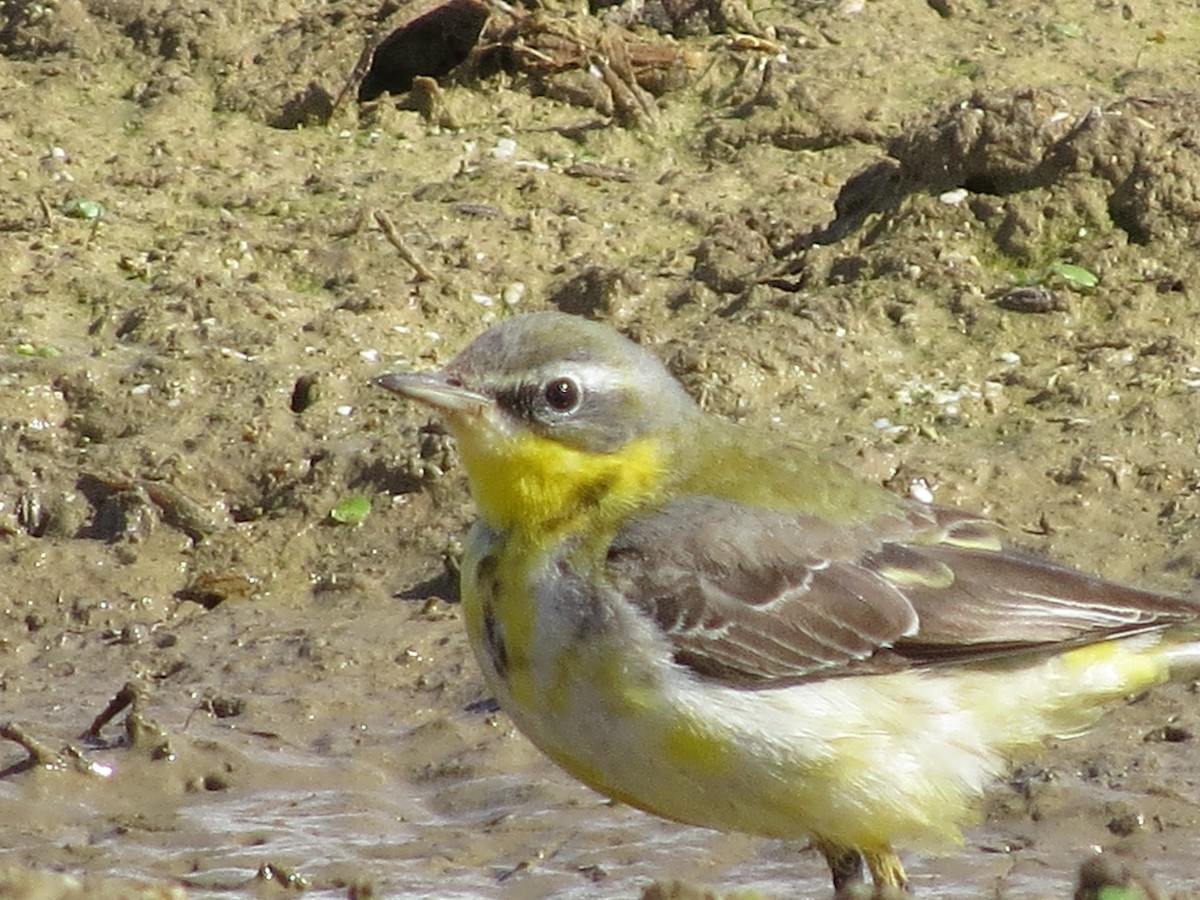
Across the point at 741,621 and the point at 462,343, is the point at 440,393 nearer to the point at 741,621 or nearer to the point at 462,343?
the point at 741,621

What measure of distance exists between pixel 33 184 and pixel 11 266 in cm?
103

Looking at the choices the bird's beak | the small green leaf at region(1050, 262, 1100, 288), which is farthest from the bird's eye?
the small green leaf at region(1050, 262, 1100, 288)

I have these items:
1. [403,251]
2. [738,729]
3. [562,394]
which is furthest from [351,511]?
[738,729]

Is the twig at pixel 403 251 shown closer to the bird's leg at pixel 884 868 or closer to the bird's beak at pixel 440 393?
the bird's beak at pixel 440 393

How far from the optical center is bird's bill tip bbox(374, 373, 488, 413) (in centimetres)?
765

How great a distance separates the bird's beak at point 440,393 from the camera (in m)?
7.65

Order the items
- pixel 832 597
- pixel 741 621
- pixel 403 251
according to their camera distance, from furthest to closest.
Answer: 1. pixel 403 251
2. pixel 832 597
3. pixel 741 621

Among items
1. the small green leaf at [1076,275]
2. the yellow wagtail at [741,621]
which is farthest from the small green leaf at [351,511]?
the small green leaf at [1076,275]

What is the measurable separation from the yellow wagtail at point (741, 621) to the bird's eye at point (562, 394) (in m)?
0.01

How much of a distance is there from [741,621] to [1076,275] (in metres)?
4.44

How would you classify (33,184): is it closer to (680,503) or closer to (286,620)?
(286,620)

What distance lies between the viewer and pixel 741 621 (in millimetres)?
7805

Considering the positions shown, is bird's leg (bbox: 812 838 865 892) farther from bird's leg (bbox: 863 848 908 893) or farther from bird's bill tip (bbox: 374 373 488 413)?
bird's bill tip (bbox: 374 373 488 413)

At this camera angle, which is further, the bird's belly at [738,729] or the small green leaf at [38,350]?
the small green leaf at [38,350]
